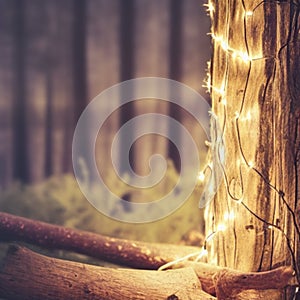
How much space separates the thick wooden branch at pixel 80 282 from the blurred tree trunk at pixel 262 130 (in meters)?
0.20

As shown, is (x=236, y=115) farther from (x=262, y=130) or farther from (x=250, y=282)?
(x=250, y=282)

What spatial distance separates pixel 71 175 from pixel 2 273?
1179mm

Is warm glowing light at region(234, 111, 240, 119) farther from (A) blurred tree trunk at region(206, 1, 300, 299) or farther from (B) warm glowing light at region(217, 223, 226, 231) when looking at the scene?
(B) warm glowing light at region(217, 223, 226, 231)

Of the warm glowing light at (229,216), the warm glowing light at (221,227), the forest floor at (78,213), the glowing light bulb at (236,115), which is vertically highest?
the glowing light bulb at (236,115)

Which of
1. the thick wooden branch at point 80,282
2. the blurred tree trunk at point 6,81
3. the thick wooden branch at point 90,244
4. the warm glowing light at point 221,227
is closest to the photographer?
the thick wooden branch at point 80,282

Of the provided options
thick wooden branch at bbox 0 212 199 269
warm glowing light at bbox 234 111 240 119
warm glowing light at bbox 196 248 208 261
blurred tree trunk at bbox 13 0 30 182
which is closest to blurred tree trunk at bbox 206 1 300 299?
warm glowing light at bbox 234 111 240 119

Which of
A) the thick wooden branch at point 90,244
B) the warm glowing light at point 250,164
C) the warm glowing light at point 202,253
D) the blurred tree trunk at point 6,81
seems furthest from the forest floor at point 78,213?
the warm glowing light at point 250,164

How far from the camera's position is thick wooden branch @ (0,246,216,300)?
1594 mm

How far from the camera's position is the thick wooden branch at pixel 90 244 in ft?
6.28

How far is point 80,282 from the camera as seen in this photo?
63.2 inches

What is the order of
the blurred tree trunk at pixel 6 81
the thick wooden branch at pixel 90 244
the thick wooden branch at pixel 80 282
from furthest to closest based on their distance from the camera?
the blurred tree trunk at pixel 6 81 → the thick wooden branch at pixel 90 244 → the thick wooden branch at pixel 80 282

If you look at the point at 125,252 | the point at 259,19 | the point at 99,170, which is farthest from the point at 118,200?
the point at 259,19

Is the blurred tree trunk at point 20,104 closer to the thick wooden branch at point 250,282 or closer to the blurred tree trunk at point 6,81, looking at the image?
A: the blurred tree trunk at point 6,81

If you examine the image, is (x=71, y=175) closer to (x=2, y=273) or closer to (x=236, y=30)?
(x=2, y=273)
